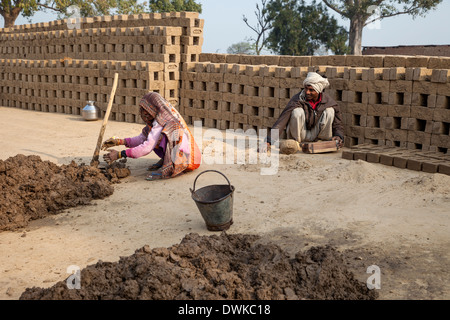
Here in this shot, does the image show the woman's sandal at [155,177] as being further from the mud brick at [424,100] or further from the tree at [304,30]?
the tree at [304,30]

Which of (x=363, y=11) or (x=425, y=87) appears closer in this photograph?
(x=425, y=87)

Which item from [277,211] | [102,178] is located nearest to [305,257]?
[277,211]

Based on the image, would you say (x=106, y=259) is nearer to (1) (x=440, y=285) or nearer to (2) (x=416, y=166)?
(1) (x=440, y=285)

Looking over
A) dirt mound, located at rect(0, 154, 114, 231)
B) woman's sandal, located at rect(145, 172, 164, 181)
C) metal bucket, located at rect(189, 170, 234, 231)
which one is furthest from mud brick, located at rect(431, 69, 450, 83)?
dirt mound, located at rect(0, 154, 114, 231)

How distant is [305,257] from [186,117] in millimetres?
8001

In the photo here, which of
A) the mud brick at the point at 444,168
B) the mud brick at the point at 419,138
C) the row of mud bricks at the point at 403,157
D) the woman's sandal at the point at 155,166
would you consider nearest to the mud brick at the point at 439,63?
the mud brick at the point at 419,138

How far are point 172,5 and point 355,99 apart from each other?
945 inches

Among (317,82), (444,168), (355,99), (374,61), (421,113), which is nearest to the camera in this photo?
(444,168)

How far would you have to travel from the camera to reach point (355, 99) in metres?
8.50

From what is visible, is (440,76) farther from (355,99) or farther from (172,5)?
(172,5)

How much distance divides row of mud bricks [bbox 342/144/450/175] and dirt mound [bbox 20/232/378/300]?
3409 mm

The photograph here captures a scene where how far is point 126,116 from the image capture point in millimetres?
11594

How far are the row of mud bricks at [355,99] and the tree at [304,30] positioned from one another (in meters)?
16.1

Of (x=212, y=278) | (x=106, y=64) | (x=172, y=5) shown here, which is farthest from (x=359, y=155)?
(x=172, y=5)
